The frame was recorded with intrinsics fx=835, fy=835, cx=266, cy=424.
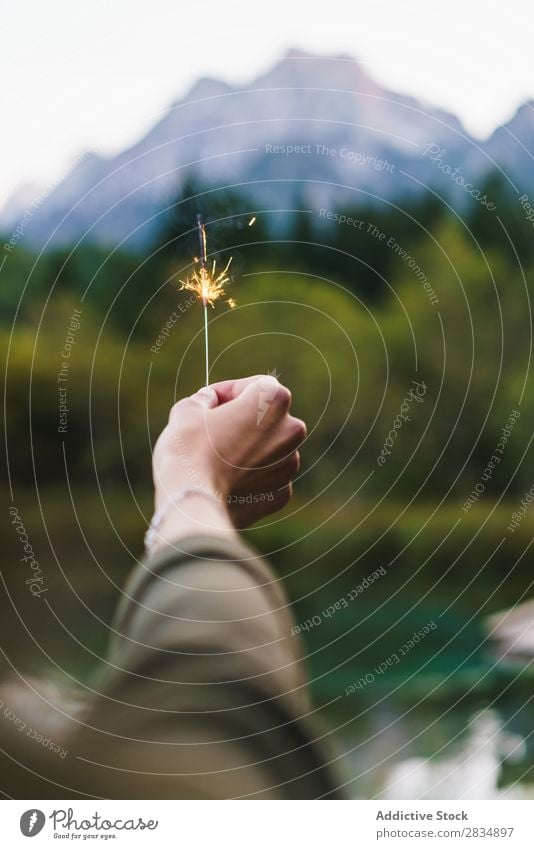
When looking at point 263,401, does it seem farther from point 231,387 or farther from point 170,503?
point 170,503

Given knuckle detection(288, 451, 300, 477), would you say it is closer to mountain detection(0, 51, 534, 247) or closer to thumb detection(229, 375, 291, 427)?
thumb detection(229, 375, 291, 427)

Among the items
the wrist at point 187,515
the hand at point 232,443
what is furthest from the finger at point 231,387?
the wrist at point 187,515

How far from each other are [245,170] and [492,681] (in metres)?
0.63

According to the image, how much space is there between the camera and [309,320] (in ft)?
2.98

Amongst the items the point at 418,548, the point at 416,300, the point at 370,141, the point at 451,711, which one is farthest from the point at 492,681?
the point at 370,141

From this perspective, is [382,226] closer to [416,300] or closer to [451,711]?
[416,300]

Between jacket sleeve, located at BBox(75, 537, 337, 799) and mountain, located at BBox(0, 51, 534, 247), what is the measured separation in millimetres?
368

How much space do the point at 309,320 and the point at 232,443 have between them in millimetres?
162

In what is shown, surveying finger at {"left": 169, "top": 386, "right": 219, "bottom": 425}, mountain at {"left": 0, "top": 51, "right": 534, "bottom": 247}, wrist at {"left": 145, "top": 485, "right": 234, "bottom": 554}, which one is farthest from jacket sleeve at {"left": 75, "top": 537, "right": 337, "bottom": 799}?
mountain at {"left": 0, "top": 51, "right": 534, "bottom": 247}

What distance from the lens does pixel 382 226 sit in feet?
2.99

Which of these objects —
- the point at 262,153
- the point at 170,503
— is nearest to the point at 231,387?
the point at 170,503

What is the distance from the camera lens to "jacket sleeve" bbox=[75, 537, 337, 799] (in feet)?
2.74

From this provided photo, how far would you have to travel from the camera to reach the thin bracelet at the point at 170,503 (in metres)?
0.87

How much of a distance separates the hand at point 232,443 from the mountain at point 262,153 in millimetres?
192
